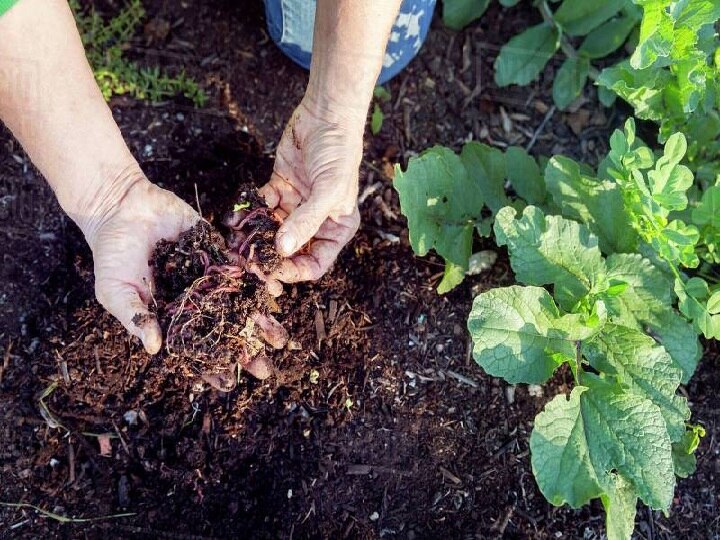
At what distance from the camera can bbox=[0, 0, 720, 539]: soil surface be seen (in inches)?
87.6

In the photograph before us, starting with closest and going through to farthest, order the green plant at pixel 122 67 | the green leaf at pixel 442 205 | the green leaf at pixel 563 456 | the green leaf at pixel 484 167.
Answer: the green leaf at pixel 563 456 < the green leaf at pixel 442 205 < the green leaf at pixel 484 167 < the green plant at pixel 122 67

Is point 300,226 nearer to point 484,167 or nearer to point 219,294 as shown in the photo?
point 219,294

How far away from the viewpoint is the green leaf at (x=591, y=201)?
233cm

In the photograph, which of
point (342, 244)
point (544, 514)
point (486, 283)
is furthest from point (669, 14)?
point (544, 514)

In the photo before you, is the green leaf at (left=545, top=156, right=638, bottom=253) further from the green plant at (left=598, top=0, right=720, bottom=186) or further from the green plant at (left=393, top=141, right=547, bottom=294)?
the green plant at (left=598, top=0, right=720, bottom=186)

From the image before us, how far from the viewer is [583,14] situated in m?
2.79

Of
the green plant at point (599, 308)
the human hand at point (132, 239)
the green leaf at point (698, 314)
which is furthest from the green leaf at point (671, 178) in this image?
the human hand at point (132, 239)

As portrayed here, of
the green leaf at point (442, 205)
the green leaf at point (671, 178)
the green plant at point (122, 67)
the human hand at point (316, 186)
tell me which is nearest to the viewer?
the green leaf at point (671, 178)

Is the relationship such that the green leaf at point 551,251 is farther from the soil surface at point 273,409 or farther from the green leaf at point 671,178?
the soil surface at point 273,409

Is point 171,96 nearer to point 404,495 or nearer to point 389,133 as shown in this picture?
point 389,133

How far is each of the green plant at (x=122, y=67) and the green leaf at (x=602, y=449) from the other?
1774 mm

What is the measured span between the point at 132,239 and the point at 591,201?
4.96 ft

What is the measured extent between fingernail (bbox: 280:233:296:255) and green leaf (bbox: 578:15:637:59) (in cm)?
164

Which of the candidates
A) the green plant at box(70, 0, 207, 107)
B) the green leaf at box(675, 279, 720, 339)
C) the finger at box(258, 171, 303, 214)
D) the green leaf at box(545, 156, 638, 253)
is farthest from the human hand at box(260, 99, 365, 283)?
the green leaf at box(675, 279, 720, 339)
